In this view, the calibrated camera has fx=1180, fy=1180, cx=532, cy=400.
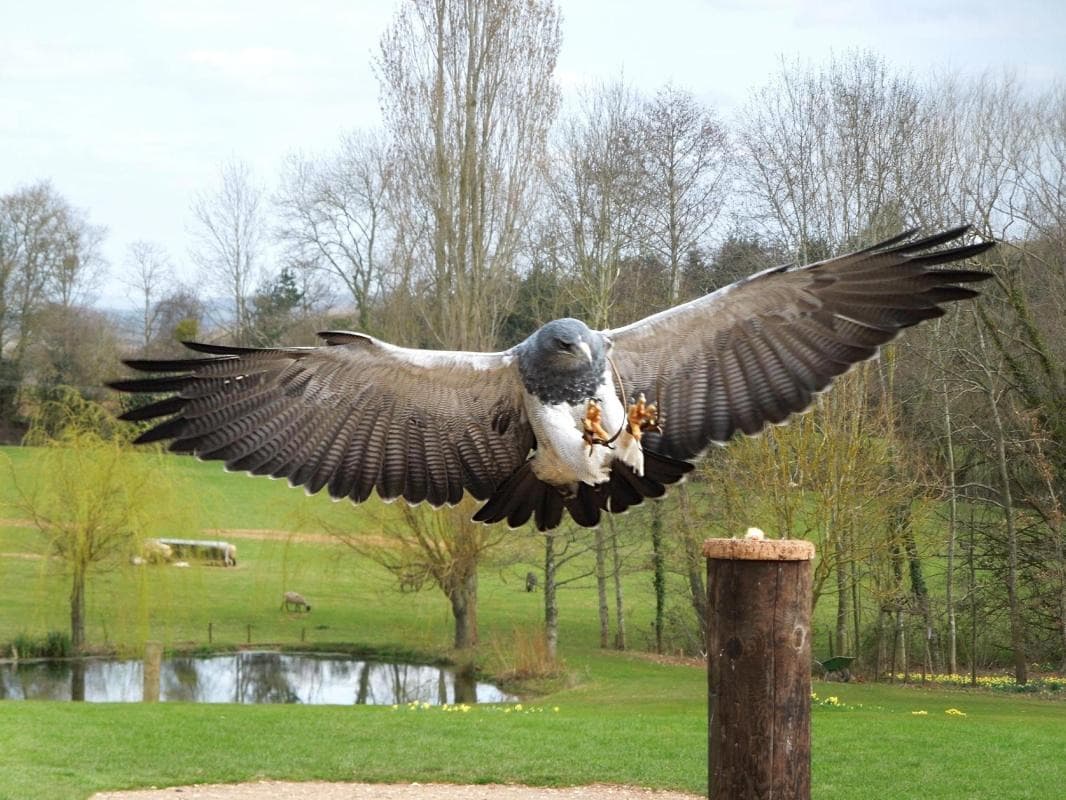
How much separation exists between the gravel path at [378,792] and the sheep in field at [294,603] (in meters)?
18.7

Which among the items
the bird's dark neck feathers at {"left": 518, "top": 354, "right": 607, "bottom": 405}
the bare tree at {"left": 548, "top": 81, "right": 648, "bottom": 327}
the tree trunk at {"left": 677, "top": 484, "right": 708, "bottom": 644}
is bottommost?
the tree trunk at {"left": 677, "top": 484, "right": 708, "bottom": 644}

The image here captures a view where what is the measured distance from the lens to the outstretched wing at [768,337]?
5.59 metres

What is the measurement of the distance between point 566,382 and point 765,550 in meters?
1.60

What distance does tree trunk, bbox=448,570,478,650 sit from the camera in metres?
24.4

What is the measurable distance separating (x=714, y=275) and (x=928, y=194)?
532 cm

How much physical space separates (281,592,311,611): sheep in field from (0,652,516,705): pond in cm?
468

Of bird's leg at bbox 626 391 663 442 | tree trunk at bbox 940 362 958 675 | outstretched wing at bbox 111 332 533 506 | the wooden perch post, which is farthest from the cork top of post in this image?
tree trunk at bbox 940 362 958 675

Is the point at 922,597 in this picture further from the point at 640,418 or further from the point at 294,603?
the point at 640,418

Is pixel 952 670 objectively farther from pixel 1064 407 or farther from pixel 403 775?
pixel 403 775

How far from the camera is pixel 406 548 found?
2341cm

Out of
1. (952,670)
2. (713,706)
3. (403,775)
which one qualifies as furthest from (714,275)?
(713,706)

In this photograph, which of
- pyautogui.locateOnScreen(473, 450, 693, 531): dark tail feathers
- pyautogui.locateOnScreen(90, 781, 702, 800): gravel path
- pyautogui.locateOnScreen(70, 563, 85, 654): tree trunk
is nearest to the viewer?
pyautogui.locateOnScreen(473, 450, 693, 531): dark tail feathers

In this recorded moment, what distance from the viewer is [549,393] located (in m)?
5.39

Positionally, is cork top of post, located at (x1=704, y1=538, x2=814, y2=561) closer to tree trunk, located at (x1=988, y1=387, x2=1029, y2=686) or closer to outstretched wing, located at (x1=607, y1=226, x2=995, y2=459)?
outstretched wing, located at (x1=607, y1=226, x2=995, y2=459)
